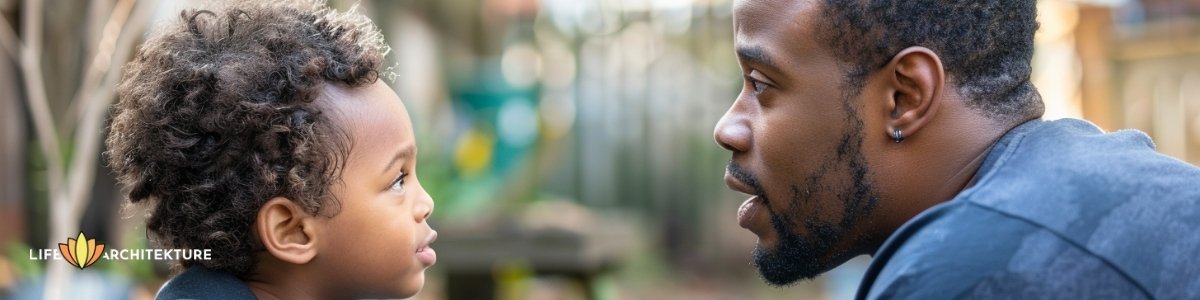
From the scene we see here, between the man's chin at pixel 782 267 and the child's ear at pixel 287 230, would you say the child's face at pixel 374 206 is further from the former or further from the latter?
the man's chin at pixel 782 267

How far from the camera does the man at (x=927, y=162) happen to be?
161cm

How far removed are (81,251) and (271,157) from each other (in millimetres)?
1190

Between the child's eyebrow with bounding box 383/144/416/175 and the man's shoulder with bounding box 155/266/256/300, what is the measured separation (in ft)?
0.95

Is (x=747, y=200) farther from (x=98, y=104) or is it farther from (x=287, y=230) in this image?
(x=98, y=104)

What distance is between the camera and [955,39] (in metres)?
1.91

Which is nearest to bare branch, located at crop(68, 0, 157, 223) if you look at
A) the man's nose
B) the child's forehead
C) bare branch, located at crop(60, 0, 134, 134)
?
bare branch, located at crop(60, 0, 134, 134)

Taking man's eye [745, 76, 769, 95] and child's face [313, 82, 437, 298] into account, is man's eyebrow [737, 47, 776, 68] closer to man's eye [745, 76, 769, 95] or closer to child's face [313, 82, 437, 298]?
man's eye [745, 76, 769, 95]

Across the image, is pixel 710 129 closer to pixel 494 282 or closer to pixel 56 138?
pixel 494 282

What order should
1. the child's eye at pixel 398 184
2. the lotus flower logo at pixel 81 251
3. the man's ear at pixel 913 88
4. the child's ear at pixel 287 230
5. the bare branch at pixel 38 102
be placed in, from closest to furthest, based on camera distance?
the man's ear at pixel 913 88
the child's ear at pixel 287 230
the child's eye at pixel 398 184
the lotus flower logo at pixel 81 251
the bare branch at pixel 38 102

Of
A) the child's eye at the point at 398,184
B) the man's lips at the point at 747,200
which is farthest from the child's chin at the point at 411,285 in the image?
the man's lips at the point at 747,200

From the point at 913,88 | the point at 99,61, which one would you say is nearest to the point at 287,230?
the point at 913,88

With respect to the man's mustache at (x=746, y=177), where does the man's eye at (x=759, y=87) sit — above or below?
above

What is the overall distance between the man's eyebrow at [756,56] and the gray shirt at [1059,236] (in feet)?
1.27

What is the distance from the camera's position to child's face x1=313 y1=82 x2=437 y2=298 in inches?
81.9
